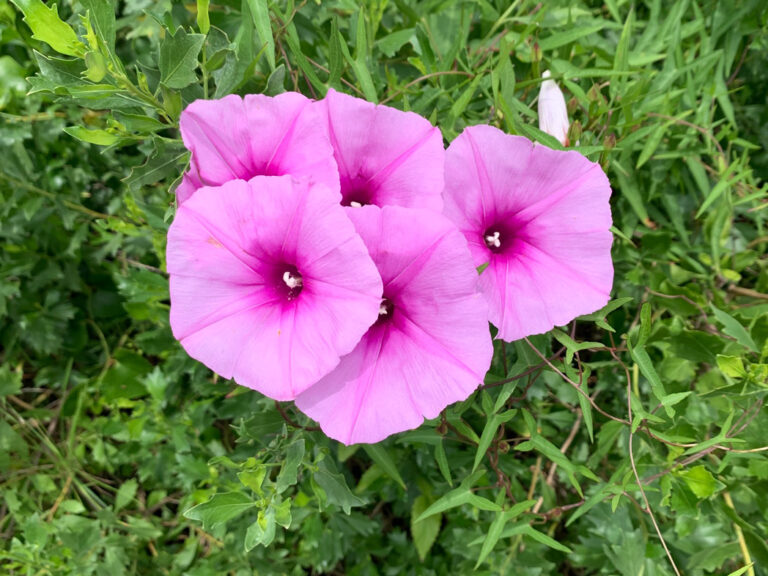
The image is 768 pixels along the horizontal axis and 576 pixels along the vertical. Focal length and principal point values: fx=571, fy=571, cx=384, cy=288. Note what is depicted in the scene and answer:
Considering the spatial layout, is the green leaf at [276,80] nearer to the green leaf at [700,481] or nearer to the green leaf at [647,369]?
the green leaf at [647,369]

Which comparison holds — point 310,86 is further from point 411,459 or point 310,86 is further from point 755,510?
point 755,510

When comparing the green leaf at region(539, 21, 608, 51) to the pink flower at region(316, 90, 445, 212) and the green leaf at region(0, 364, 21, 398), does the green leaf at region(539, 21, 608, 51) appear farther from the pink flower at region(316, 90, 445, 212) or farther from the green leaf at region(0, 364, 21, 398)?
the green leaf at region(0, 364, 21, 398)

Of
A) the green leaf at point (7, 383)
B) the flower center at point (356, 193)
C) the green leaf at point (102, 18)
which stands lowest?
the green leaf at point (7, 383)

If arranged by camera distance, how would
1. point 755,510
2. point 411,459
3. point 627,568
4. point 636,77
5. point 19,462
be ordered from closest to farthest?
point 627,568, point 755,510, point 636,77, point 411,459, point 19,462

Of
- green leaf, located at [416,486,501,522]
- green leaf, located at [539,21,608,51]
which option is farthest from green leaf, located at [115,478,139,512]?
green leaf, located at [539,21,608,51]

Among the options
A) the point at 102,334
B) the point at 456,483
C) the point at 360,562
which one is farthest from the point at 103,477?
the point at 456,483

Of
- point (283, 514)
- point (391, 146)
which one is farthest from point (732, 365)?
point (283, 514)

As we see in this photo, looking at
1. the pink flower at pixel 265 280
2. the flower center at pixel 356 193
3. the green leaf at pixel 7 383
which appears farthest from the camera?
the green leaf at pixel 7 383

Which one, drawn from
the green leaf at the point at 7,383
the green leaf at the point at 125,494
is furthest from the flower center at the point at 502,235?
the green leaf at the point at 7,383
